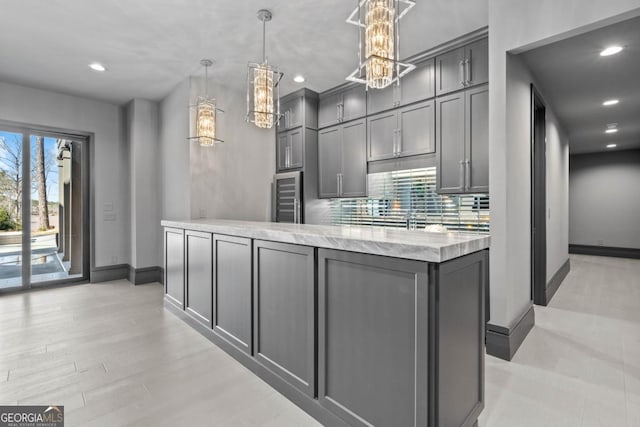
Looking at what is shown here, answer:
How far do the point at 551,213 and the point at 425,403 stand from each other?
13.0ft

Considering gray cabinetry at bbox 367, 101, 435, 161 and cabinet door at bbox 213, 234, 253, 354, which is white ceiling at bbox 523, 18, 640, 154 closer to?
gray cabinetry at bbox 367, 101, 435, 161

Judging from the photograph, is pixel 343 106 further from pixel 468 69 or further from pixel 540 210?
pixel 540 210

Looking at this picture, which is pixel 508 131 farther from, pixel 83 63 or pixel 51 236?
pixel 51 236

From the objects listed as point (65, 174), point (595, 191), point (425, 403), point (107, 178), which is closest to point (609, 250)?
point (595, 191)

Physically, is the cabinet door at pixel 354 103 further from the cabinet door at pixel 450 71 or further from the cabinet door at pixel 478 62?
the cabinet door at pixel 478 62

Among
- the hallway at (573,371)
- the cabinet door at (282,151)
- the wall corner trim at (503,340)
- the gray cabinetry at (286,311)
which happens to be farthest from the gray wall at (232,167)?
the hallway at (573,371)

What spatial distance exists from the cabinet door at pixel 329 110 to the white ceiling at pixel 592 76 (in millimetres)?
2206

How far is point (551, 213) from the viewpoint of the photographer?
4090mm

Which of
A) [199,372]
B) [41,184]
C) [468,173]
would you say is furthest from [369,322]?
[41,184]

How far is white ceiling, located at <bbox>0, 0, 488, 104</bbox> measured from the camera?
2.60 m

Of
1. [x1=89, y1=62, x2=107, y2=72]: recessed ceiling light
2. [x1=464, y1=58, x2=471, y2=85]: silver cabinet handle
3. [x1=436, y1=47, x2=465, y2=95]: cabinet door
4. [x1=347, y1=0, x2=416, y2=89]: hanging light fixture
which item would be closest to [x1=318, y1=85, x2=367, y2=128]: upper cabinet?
[x1=436, y1=47, x2=465, y2=95]: cabinet door

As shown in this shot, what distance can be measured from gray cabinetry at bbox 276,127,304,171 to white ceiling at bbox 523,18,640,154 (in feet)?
9.10

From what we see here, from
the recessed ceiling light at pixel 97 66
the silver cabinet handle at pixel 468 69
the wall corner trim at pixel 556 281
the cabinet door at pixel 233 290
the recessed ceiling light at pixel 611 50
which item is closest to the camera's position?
the cabinet door at pixel 233 290

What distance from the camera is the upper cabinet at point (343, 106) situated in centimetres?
405
